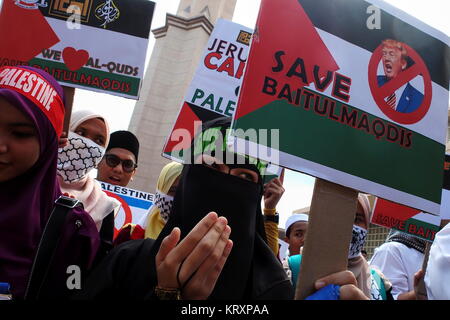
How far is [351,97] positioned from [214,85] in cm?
170

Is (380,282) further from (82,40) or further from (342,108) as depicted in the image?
(82,40)

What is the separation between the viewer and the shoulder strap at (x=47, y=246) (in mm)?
1052

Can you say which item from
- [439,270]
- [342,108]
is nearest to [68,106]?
[342,108]

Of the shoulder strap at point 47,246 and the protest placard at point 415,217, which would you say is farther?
the protest placard at point 415,217

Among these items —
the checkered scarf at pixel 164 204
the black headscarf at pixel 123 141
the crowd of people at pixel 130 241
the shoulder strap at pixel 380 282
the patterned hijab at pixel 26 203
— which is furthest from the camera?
the black headscarf at pixel 123 141

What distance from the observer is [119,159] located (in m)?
3.11

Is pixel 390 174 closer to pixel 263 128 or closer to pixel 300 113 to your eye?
pixel 300 113

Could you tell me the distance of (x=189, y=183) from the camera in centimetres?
146

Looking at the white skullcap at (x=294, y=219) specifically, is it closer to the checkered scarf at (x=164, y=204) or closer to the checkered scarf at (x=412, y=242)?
the checkered scarf at (x=412, y=242)

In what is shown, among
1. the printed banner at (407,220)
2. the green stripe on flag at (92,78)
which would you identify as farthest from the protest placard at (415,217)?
the green stripe on flag at (92,78)

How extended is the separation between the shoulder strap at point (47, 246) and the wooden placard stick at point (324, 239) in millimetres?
732

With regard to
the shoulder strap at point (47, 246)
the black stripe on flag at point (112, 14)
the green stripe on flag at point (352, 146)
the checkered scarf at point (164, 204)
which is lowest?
the shoulder strap at point (47, 246)

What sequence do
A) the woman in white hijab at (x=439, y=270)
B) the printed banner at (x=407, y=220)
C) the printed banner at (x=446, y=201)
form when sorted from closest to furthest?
the woman in white hijab at (x=439, y=270)
the printed banner at (x=446, y=201)
the printed banner at (x=407, y=220)

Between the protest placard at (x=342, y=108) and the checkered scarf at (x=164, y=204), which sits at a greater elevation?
the protest placard at (x=342, y=108)
